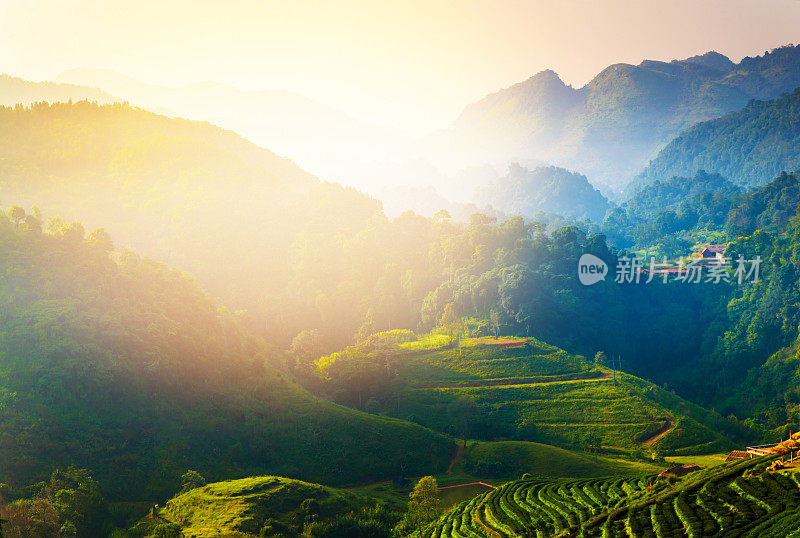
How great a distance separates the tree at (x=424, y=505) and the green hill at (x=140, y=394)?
8559mm

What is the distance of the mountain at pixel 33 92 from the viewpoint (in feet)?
330

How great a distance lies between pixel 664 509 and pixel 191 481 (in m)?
23.4

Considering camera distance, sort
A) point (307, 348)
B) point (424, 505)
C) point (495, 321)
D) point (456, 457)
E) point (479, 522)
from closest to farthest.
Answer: point (479, 522) < point (424, 505) < point (456, 457) < point (495, 321) < point (307, 348)

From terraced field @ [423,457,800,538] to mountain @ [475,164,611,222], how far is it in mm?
154297

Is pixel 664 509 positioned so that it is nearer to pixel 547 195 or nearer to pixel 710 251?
pixel 710 251

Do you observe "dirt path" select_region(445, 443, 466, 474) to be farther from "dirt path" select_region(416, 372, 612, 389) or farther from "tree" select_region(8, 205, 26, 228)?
"tree" select_region(8, 205, 26, 228)

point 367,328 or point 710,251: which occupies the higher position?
point 710,251

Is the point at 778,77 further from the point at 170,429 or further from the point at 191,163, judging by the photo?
the point at 170,429

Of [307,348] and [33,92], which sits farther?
[33,92]

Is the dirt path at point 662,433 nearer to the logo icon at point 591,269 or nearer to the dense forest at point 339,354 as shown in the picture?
the dense forest at point 339,354

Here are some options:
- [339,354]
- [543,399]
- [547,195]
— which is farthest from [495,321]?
[547,195]

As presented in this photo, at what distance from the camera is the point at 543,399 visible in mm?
47062

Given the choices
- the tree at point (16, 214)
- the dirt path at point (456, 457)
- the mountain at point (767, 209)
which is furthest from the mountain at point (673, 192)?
the tree at point (16, 214)

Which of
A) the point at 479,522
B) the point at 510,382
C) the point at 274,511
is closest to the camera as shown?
the point at 479,522
